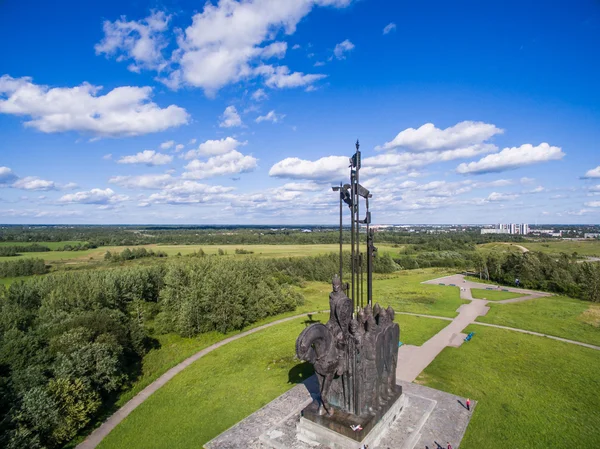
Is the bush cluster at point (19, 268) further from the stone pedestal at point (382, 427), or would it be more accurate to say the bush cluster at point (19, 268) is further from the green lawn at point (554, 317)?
the green lawn at point (554, 317)

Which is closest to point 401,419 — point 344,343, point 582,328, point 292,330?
point 344,343

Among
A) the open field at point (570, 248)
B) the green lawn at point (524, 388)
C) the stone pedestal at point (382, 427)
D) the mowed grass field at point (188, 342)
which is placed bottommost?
the mowed grass field at point (188, 342)

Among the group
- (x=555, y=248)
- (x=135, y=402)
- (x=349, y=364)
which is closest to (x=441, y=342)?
(x=349, y=364)

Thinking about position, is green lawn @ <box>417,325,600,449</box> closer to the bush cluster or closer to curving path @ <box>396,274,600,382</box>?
curving path @ <box>396,274,600,382</box>

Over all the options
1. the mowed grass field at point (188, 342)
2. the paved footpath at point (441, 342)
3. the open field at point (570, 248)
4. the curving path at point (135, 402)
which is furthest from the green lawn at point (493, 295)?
the open field at point (570, 248)

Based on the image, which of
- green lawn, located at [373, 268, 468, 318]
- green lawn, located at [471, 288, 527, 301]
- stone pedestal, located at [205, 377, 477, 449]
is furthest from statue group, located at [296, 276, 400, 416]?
green lawn, located at [471, 288, 527, 301]

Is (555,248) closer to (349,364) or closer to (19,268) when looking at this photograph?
(349,364)
